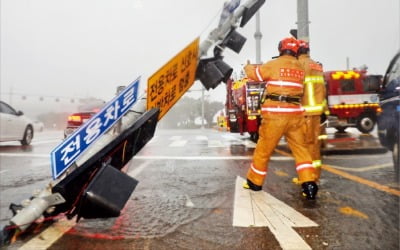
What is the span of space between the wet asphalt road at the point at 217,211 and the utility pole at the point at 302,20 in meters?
1.67

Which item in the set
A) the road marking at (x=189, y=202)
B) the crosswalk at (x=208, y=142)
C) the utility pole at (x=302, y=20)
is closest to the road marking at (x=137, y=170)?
the road marking at (x=189, y=202)

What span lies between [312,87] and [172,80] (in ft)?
7.07

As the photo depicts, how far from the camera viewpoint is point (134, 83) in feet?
8.20

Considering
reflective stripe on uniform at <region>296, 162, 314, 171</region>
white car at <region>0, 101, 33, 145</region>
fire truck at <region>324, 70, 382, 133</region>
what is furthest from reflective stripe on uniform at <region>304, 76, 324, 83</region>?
white car at <region>0, 101, 33, 145</region>

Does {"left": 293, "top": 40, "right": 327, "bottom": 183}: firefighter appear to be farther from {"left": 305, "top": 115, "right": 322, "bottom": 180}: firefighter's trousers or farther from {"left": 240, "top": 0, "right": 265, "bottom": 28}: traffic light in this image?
{"left": 240, "top": 0, "right": 265, "bottom": 28}: traffic light

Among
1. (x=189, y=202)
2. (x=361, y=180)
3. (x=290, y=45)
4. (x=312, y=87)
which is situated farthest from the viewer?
(x=361, y=180)

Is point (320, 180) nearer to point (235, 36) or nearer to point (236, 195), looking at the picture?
point (236, 195)

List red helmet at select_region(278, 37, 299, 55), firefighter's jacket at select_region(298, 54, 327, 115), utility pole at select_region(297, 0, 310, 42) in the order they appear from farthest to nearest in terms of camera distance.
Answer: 1. firefighter's jacket at select_region(298, 54, 327, 115)
2. red helmet at select_region(278, 37, 299, 55)
3. utility pole at select_region(297, 0, 310, 42)

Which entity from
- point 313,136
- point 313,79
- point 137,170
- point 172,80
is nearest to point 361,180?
point 313,136

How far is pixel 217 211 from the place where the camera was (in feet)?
10.3

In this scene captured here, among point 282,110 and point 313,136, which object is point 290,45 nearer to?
point 282,110

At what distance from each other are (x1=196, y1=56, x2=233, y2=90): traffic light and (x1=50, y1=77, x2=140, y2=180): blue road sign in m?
0.67

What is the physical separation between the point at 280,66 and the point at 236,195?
163 centimetres

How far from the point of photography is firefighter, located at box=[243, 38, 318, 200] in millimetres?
3732
